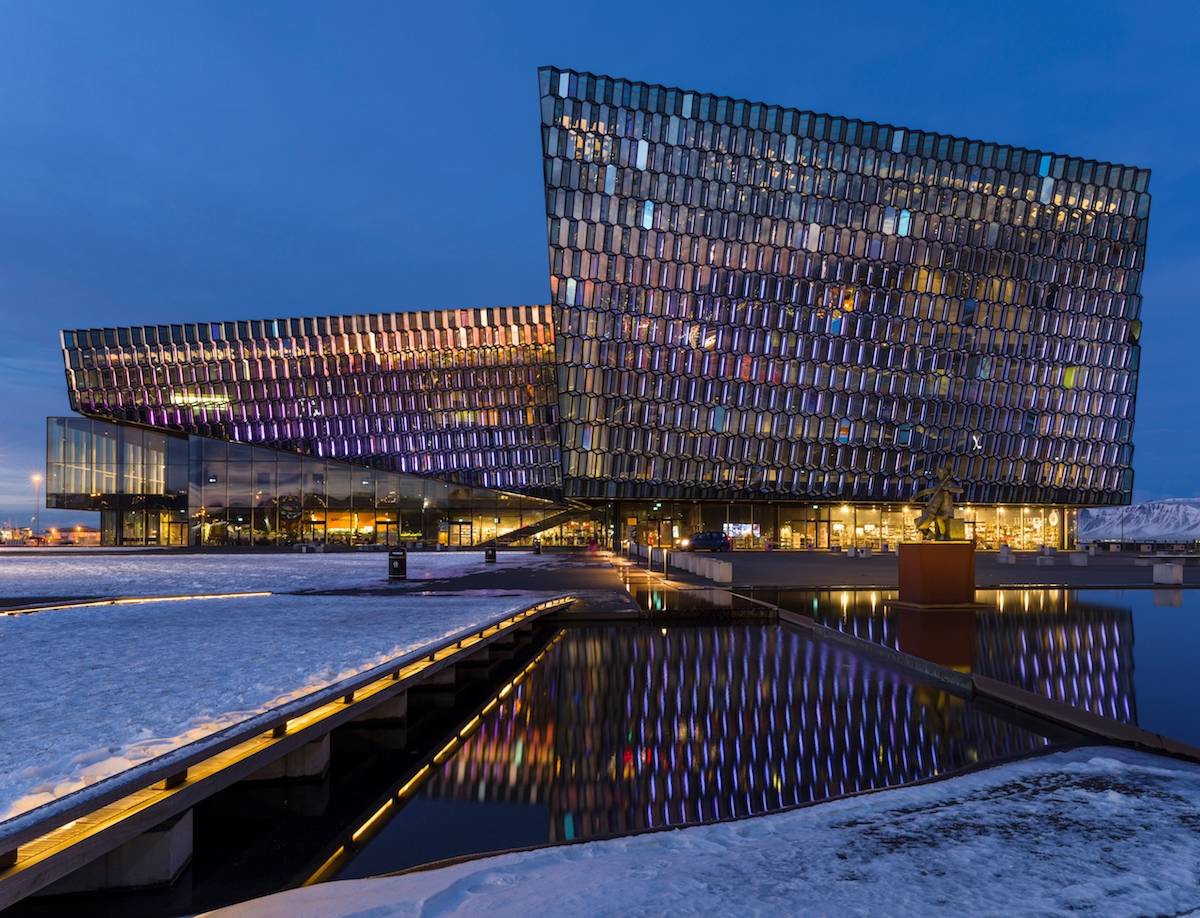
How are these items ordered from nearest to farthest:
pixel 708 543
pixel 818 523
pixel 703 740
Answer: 1. pixel 703 740
2. pixel 708 543
3. pixel 818 523

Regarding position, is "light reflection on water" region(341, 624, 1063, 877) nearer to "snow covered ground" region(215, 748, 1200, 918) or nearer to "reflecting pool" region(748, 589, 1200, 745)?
"snow covered ground" region(215, 748, 1200, 918)

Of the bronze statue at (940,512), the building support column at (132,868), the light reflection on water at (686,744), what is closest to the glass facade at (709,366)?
the bronze statue at (940,512)

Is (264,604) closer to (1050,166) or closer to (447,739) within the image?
(447,739)

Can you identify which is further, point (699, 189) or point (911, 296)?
point (911, 296)

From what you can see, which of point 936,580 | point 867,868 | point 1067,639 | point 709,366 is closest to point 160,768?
point 867,868

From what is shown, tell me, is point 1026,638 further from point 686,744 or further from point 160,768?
point 160,768

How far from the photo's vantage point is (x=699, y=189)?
212 feet

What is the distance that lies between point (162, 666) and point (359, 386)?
68.4m

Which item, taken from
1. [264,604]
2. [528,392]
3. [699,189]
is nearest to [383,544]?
[528,392]

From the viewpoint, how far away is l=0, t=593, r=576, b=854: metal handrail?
14.4 feet

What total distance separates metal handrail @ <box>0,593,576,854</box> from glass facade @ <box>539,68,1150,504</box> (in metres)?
55.6

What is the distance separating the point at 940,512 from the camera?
2088 centimetres

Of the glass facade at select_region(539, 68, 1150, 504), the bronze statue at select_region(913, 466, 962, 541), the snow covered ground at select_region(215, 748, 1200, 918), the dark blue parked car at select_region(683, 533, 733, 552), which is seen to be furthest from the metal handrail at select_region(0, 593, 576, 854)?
the glass facade at select_region(539, 68, 1150, 504)

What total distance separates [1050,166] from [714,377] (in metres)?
34.6
